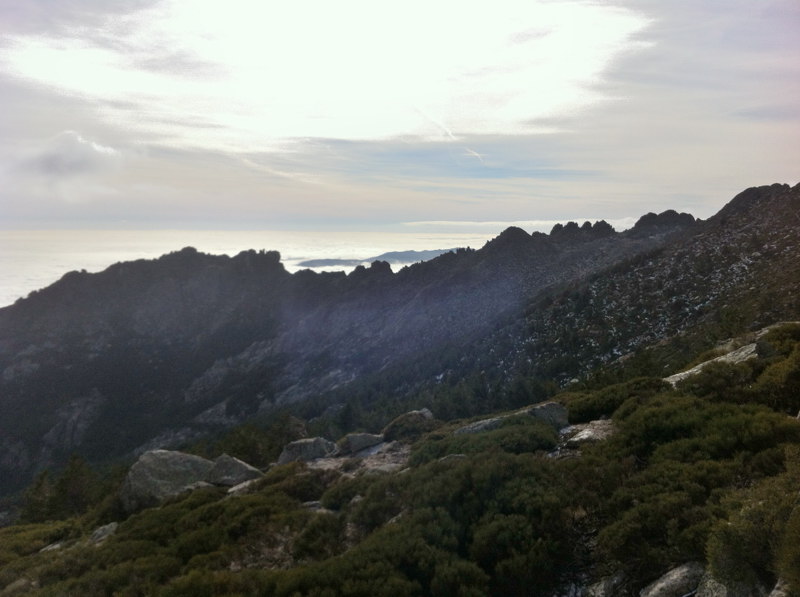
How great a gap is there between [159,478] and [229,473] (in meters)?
3.79

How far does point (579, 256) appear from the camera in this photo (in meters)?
115

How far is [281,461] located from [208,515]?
11349 millimetres

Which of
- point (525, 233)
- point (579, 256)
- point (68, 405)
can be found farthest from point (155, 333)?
point (579, 256)

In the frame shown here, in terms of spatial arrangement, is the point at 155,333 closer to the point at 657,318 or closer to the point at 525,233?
the point at 525,233

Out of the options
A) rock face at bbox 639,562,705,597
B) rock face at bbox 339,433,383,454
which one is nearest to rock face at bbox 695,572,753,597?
rock face at bbox 639,562,705,597

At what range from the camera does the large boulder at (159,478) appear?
24.7 meters

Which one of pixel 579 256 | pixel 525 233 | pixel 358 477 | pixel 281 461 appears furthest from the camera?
pixel 525 233

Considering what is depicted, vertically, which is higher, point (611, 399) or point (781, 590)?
point (781, 590)

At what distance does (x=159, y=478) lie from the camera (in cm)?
2566

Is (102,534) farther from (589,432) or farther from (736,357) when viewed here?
(736,357)

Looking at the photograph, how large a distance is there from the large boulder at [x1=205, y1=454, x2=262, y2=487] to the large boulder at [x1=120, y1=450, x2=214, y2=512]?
773mm

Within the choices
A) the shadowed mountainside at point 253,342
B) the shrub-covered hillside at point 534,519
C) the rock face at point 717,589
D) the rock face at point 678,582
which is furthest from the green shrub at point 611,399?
the shadowed mountainside at point 253,342

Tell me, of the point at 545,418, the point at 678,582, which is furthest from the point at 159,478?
the point at 678,582

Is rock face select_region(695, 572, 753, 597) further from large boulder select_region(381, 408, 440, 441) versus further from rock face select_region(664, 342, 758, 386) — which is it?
large boulder select_region(381, 408, 440, 441)
